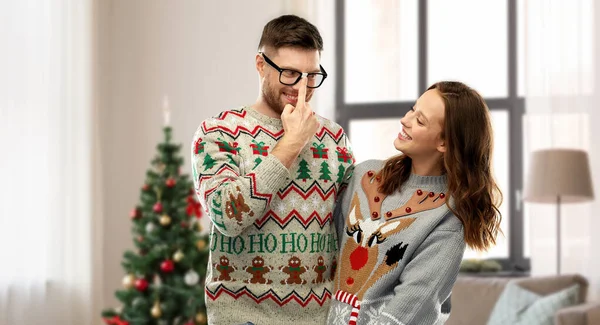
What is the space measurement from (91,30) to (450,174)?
4.17 meters

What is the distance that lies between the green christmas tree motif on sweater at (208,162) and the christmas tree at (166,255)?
310 cm

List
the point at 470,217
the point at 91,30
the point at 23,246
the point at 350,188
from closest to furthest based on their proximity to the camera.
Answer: the point at 470,217, the point at 350,188, the point at 23,246, the point at 91,30

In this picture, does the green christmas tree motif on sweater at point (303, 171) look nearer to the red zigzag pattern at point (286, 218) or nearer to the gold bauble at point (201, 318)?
the red zigzag pattern at point (286, 218)

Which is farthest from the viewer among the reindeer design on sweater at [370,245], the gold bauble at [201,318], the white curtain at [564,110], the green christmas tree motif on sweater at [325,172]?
the white curtain at [564,110]

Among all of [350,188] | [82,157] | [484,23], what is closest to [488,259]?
[484,23]

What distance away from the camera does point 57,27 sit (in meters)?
5.27

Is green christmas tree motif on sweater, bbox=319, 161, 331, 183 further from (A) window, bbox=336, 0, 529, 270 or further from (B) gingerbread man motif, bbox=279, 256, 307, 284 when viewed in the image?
(A) window, bbox=336, 0, 529, 270

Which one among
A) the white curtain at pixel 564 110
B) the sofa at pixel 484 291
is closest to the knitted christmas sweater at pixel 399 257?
the sofa at pixel 484 291

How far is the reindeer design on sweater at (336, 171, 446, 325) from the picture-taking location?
1948mm

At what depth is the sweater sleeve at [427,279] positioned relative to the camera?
188 centimetres

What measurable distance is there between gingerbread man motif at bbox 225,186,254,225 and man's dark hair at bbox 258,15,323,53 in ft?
1.26

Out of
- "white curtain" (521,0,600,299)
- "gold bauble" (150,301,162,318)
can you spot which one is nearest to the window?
"white curtain" (521,0,600,299)

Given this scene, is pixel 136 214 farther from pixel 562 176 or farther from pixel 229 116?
pixel 229 116

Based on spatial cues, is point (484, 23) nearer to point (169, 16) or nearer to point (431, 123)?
point (169, 16)
